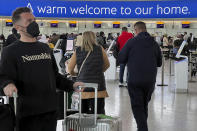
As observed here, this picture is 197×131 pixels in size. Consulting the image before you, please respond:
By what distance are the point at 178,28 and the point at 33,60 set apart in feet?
86.0

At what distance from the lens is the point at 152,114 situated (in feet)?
22.8

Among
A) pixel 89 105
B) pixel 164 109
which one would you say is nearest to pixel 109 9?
pixel 164 109

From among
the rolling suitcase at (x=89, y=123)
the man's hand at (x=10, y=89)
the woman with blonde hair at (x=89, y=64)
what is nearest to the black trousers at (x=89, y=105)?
the woman with blonde hair at (x=89, y=64)

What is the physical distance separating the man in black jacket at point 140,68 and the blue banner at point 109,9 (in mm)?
20133

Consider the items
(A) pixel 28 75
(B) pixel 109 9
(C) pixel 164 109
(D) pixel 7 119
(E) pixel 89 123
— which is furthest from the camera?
(B) pixel 109 9

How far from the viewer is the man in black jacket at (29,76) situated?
2.75 metres

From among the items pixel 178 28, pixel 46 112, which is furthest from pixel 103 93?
pixel 178 28

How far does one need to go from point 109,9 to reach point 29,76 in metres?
22.8

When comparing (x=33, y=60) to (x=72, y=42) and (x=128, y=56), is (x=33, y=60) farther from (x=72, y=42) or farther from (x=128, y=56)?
(x=72, y=42)

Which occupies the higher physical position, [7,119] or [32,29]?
[32,29]

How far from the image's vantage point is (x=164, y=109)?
7.46 m

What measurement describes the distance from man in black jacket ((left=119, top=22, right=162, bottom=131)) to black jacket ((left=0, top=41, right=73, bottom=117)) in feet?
7.03

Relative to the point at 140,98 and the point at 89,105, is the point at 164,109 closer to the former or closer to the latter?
the point at 140,98

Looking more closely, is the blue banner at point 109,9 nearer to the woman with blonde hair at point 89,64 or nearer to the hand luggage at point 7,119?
the woman with blonde hair at point 89,64
